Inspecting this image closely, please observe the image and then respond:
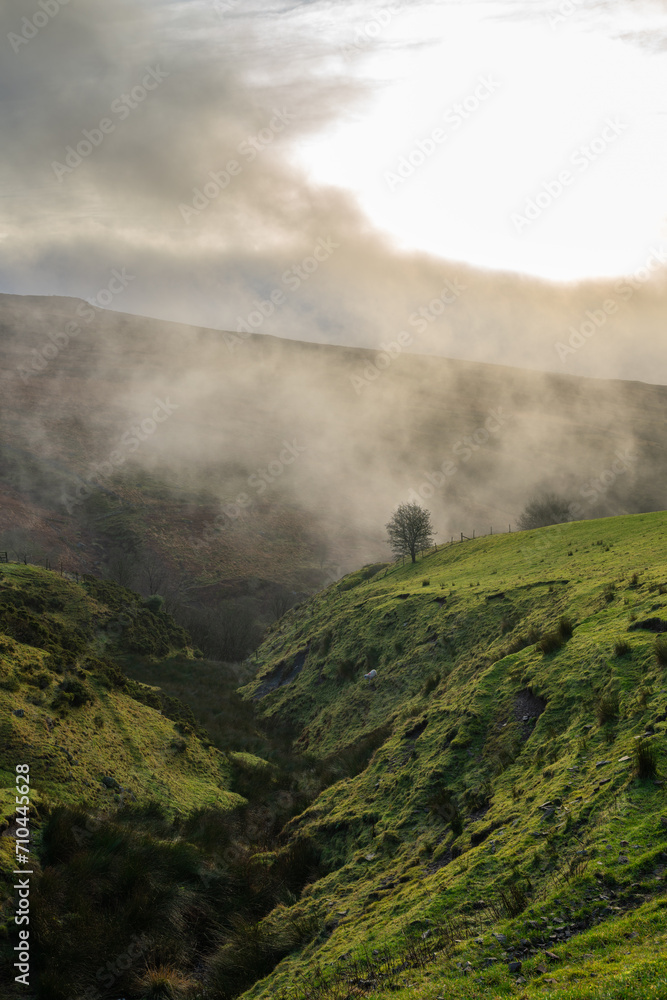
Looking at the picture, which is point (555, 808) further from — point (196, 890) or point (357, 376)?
point (357, 376)

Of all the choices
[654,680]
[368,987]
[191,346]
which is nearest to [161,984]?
[368,987]

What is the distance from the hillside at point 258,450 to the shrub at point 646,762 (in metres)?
85.1

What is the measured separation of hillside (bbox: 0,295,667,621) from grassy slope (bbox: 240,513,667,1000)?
239 feet

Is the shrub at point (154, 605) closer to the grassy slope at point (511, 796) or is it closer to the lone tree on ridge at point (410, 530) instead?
the lone tree on ridge at point (410, 530)

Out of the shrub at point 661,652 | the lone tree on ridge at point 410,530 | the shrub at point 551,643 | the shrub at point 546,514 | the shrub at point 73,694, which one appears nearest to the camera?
the shrub at point 661,652

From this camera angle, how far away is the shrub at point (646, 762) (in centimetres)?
856

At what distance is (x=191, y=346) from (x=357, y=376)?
57.6 metres

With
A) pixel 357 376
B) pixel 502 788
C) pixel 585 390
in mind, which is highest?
pixel 357 376

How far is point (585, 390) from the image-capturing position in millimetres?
192750

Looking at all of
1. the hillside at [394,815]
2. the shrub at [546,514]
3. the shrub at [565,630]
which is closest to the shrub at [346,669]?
the hillside at [394,815]

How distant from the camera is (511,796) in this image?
1100 centimetres

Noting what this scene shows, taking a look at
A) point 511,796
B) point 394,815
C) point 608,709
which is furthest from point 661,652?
point 394,815

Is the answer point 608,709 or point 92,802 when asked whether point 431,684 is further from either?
point 92,802

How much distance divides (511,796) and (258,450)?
132495mm
